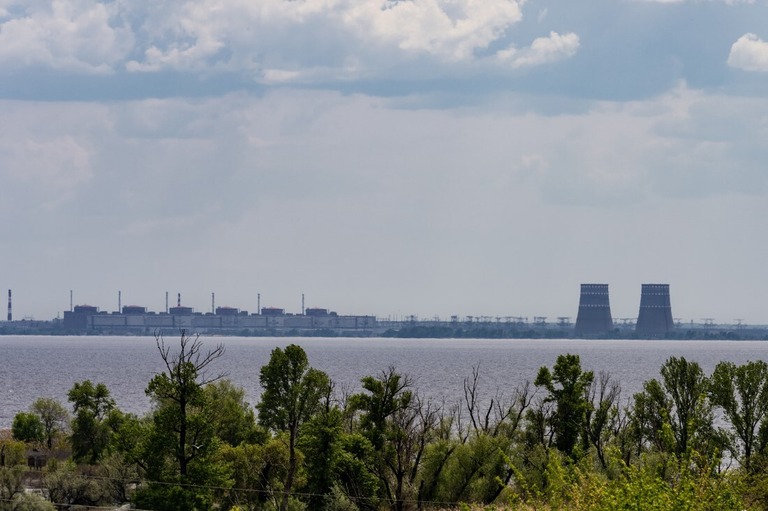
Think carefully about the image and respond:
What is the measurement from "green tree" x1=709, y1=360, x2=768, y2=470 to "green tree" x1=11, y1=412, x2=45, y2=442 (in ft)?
163

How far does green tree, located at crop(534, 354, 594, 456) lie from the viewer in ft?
202

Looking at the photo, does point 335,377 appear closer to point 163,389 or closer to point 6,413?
point 6,413

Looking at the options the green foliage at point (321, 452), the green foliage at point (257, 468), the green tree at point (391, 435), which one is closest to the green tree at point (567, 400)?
the green tree at point (391, 435)

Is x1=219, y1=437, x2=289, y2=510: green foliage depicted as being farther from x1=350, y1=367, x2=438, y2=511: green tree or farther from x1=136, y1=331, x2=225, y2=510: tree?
x1=136, y1=331, x2=225, y2=510: tree

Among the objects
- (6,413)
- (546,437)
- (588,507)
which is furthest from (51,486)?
(6,413)

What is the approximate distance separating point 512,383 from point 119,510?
114847 mm

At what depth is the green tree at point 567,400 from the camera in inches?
2427

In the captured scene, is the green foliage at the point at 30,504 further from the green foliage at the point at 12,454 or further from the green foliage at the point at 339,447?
the green foliage at the point at 12,454

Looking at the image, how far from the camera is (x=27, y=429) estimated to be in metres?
82.4

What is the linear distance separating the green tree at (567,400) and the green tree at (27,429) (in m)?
41.2

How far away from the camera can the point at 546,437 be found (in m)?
66.5

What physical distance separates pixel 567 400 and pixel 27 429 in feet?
141

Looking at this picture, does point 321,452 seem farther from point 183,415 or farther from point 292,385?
point 183,415

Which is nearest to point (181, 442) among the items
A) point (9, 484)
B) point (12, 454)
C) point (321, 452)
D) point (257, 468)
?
point (321, 452)
